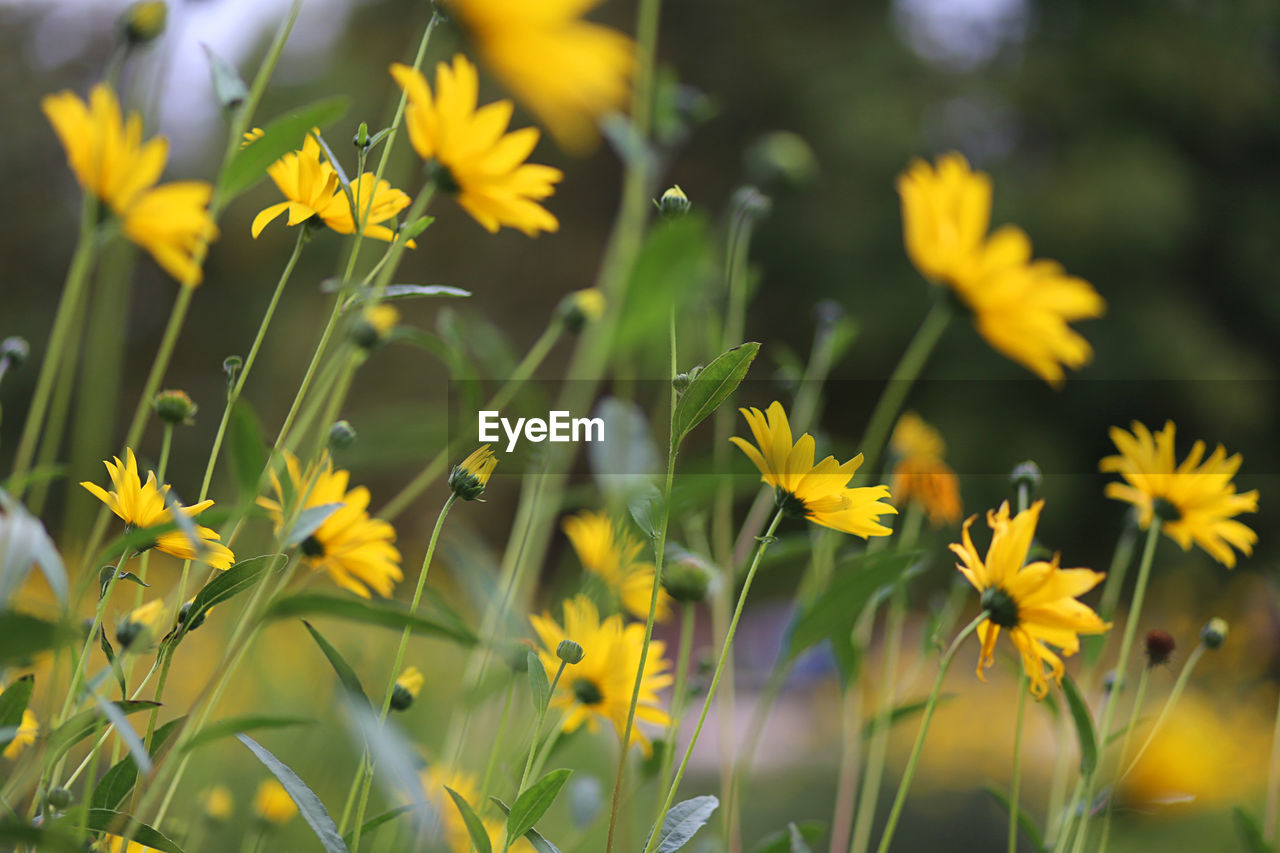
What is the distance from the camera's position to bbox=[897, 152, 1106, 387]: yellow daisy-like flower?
16.6 inches

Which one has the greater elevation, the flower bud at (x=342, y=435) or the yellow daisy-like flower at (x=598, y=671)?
the flower bud at (x=342, y=435)

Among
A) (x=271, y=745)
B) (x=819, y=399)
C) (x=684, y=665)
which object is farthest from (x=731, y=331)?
(x=271, y=745)

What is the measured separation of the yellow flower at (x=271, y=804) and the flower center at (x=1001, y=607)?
1.05 ft

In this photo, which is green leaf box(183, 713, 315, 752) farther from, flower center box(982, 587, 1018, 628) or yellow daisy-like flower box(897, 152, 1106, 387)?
yellow daisy-like flower box(897, 152, 1106, 387)

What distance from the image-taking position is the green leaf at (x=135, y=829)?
0.24 metres

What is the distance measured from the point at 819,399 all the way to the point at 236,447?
41 cm

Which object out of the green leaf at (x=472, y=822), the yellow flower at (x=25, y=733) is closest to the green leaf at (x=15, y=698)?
the yellow flower at (x=25, y=733)

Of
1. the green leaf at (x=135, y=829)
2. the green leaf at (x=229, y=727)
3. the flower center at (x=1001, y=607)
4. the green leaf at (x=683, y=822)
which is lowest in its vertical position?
the green leaf at (x=135, y=829)

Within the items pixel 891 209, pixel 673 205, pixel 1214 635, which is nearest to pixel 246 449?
pixel 673 205

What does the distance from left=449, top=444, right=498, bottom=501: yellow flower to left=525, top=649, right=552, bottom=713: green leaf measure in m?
0.05

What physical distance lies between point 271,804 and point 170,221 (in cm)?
34

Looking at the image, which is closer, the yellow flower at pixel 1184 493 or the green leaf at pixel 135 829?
the green leaf at pixel 135 829

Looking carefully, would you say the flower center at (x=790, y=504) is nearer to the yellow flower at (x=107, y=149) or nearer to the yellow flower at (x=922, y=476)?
the yellow flower at (x=107, y=149)

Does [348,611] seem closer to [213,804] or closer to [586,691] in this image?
[586,691]
